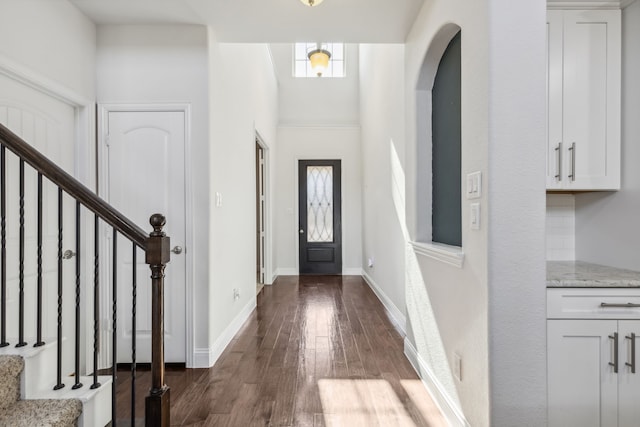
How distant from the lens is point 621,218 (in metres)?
1.95

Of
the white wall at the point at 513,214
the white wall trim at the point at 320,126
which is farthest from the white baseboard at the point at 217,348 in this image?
the white wall trim at the point at 320,126

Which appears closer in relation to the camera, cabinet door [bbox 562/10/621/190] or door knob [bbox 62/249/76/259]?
cabinet door [bbox 562/10/621/190]

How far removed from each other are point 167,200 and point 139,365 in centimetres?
126

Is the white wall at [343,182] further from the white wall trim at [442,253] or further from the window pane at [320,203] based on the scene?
the white wall trim at [442,253]

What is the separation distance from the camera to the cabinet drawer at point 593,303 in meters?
1.56

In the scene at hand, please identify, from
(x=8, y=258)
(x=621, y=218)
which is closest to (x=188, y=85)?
(x=8, y=258)

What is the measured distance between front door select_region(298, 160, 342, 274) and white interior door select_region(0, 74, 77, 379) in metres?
4.12

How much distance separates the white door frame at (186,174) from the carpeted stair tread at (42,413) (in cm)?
115

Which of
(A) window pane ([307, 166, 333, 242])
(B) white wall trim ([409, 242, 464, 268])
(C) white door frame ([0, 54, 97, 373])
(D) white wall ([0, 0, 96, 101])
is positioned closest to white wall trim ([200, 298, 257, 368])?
(C) white door frame ([0, 54, 97, 373])

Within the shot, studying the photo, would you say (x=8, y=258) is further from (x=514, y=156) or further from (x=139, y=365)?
(x=514, y=156)

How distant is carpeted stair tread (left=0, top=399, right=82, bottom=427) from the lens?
1348 millimetres

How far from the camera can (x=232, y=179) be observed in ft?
10.9

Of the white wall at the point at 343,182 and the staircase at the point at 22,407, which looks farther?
the white wall at the point at 343,182

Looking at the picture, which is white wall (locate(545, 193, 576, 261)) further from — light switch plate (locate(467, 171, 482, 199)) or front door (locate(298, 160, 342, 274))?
front door (locate(298, 160, 342, 274))
